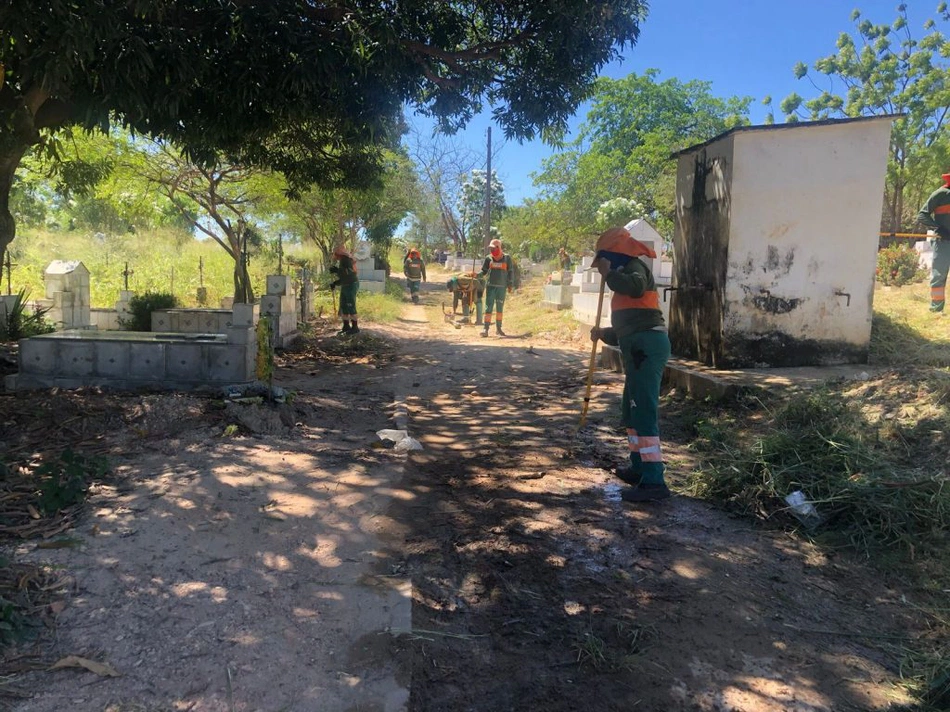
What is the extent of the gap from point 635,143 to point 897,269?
24590mm

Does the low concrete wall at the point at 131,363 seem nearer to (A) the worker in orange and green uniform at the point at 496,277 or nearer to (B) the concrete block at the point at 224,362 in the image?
(B) the concrete block at the point at 224,362

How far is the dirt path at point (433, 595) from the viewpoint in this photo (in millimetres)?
2689

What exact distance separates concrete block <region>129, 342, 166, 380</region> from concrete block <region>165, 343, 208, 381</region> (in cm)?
7

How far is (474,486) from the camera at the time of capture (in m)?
5.04

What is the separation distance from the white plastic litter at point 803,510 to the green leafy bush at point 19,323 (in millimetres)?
10157

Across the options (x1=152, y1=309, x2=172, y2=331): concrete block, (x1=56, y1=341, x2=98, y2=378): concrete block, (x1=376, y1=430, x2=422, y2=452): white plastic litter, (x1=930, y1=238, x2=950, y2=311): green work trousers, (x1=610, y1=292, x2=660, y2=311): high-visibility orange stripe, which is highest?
(x1=930, y1=238, x2=950, y2=311): green work trousers

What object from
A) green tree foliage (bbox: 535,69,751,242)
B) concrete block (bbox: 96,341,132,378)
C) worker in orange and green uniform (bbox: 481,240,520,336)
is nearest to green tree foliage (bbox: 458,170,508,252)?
green tree foliage (bbox: 535,69,751,242)

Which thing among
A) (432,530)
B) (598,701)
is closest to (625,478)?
(432,530)

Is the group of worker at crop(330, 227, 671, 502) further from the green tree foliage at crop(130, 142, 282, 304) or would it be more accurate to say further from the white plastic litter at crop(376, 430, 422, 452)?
the green tree foliage at crop(130, 142, 282, 304)

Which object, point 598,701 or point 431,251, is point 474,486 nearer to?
point 598,701

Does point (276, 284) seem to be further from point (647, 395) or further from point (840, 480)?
point (840, 480)

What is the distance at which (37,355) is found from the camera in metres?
7.25

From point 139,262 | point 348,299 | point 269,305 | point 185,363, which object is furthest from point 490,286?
point 139,262

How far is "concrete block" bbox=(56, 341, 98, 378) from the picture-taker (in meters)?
7.30
